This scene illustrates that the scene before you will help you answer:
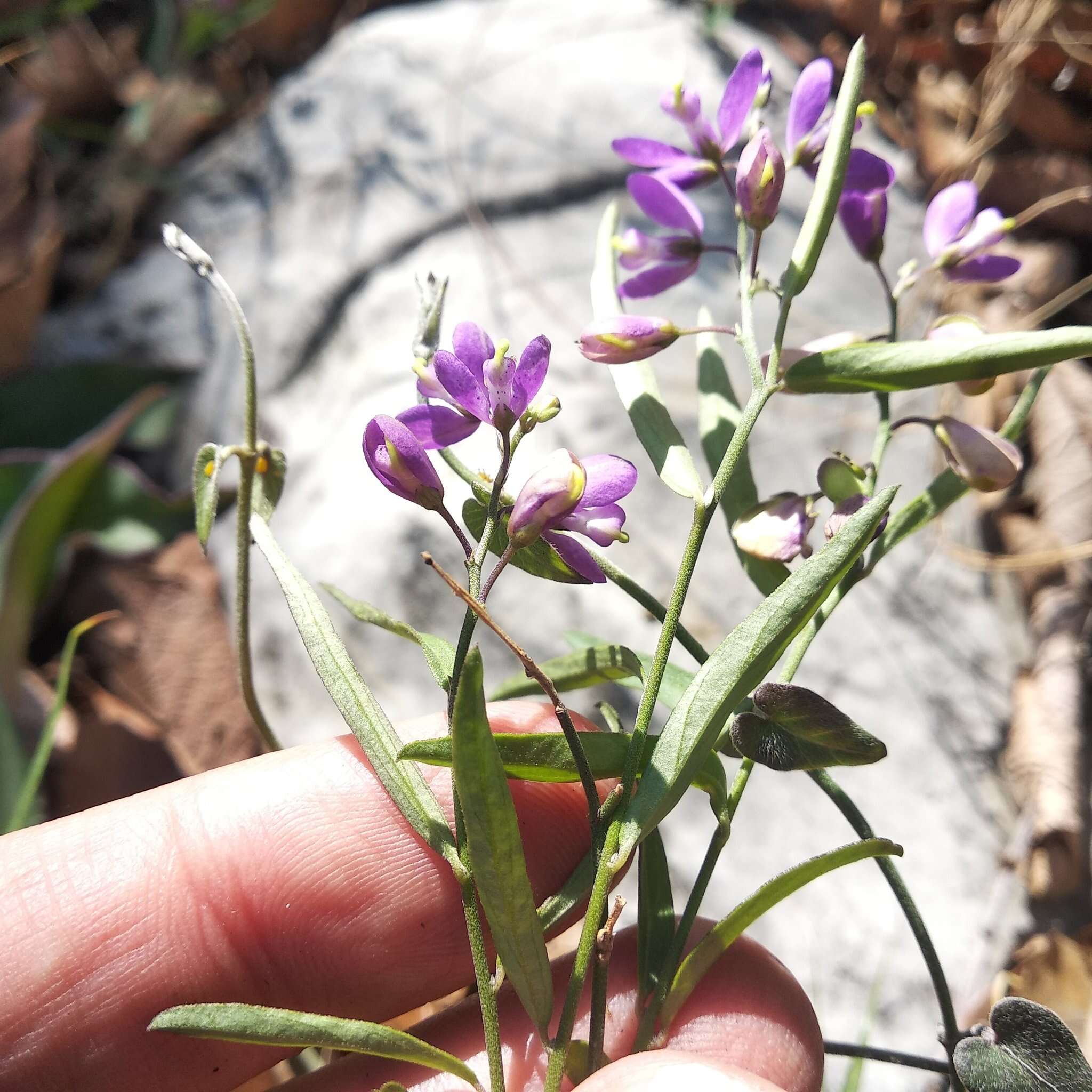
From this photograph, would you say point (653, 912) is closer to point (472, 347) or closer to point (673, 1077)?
point (673, 1077)

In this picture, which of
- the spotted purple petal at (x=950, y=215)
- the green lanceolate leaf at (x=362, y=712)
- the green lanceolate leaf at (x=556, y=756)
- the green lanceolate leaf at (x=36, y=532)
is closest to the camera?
the green lanceolate leaf at (x=556, y=756)

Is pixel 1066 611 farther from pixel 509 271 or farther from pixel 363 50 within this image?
pixel 363 50

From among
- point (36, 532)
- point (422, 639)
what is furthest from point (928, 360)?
point (36, 532)

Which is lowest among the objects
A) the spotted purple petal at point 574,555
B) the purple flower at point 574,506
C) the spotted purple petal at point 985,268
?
the spotted purple petal at point 574,555

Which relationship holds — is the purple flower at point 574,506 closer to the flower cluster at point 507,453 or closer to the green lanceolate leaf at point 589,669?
the flower cluster at point 507,453

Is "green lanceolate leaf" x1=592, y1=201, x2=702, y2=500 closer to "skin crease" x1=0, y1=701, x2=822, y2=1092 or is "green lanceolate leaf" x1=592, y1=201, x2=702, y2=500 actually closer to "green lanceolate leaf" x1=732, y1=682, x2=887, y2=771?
"green lanceolate leaf" x1=732, y1=682, x2=887, y2=771

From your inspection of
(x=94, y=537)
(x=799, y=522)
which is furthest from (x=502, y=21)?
(x=799, y=522)

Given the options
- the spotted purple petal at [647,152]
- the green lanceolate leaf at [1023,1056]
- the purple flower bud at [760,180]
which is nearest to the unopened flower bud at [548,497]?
the purple flower bud at [760,180]
